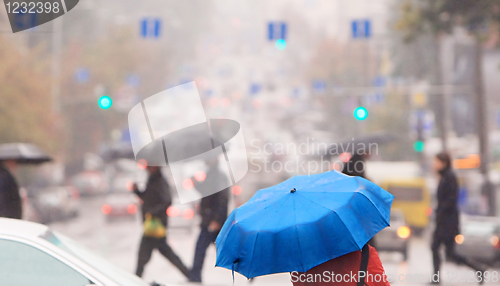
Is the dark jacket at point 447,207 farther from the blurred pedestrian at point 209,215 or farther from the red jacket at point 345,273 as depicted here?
the red jacket at point 345,273

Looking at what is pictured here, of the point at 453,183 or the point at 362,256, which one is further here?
the point at 453,183

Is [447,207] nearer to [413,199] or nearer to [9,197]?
[9,197]

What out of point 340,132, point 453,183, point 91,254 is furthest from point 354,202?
point 340,132

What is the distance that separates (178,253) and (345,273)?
10326mm

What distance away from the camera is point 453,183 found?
7062 mm

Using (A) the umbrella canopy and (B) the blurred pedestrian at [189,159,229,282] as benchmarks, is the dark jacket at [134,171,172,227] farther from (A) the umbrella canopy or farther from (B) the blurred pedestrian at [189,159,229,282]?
(A) the umbrella canopy

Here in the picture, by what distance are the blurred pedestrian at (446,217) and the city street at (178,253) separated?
0.96m

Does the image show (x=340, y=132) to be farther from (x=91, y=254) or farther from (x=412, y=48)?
(x=91, y=254)

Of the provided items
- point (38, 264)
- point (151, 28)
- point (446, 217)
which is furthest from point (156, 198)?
point (151, 28)

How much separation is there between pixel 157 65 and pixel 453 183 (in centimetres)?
4295

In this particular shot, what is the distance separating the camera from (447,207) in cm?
705

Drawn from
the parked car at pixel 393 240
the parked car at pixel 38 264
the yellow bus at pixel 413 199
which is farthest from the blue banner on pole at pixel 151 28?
the parked car at pixel 38 264

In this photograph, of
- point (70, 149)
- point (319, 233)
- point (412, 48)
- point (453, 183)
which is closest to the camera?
point (319, 233)

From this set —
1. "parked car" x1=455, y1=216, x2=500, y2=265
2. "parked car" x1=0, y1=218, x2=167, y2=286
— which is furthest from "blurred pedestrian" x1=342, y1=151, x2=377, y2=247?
"parked car" x1=455, y1=216, x2=500, y2=265
